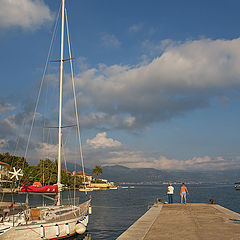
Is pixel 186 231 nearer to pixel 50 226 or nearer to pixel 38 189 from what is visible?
pixel 50 226

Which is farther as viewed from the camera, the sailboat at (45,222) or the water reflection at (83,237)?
the water reflection at (83,237)

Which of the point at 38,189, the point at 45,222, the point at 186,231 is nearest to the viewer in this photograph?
the point at 186,231

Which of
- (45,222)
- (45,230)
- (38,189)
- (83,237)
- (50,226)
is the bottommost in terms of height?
(83,237)

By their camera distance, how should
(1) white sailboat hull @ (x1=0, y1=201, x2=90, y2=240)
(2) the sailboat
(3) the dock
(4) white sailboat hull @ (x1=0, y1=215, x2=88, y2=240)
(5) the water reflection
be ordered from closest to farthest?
1. (3) the dock
2. (4) white sailboat hull @ (x1=0, y1=215, x2=88, y2=240)
3. (1) white sailboat hull @ (x1=0, y1=201, x2=90, y2=240)
4. (2) the sailboat
5. (5) the water reflection

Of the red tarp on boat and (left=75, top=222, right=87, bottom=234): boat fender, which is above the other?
the red tarp on boat

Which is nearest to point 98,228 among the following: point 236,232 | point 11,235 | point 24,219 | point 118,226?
point 118,226

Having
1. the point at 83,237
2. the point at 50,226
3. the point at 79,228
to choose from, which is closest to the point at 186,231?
the point at 50,226

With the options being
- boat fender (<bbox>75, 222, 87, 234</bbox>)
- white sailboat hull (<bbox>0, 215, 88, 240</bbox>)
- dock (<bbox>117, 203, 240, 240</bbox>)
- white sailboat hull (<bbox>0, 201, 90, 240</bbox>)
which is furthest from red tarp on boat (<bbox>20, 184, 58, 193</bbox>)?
dock (<bbox>117, 203, 240, 240</bbox>)

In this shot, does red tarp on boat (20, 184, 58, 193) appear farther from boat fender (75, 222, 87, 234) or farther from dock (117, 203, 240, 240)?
dock (117, 203, 240, 240)

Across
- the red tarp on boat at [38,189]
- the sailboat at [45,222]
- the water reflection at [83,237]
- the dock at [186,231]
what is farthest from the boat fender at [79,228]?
the dock at [186,231]

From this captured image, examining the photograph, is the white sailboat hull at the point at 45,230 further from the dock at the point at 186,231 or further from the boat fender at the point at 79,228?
the dock at the point at 186,231

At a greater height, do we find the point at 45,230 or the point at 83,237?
the point at 45,230

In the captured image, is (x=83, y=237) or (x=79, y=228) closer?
(x=79, y=228)

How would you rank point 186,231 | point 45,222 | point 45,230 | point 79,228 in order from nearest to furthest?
point 186,231 → point 45,230 → point 45,222 → point 79,228
